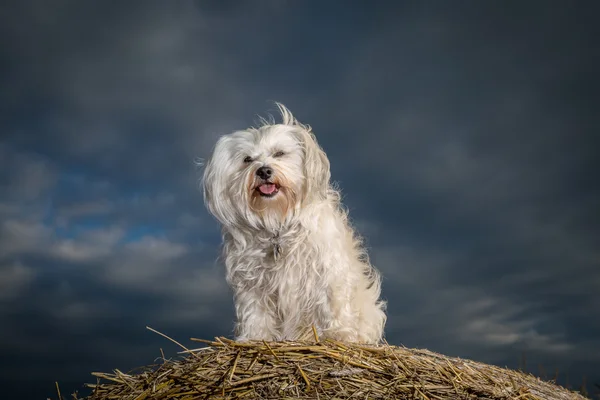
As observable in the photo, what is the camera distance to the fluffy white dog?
621 cm

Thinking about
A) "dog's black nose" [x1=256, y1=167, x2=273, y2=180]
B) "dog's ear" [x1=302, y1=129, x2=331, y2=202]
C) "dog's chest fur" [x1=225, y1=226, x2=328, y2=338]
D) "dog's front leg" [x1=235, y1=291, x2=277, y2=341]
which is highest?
"dog's ear" [x1=302, y1=129, x2=331, y2=202]

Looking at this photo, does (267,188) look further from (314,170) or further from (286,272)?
(286,272)

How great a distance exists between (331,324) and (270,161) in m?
1.70

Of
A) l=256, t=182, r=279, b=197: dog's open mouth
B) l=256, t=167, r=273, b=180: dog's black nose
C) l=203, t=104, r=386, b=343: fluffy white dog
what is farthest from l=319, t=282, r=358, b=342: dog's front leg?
l=256, t=167, r=273, b=180: dog's black nose

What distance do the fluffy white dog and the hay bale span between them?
1671 mm

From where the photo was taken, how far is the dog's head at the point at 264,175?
610 centimetres

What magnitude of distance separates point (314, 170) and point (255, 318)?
161 cm

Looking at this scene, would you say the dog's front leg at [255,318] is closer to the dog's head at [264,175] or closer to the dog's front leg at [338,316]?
the dog's front leg at [338,316]

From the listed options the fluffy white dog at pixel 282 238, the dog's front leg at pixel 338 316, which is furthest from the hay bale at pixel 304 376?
the fluffy white dog at pixel 282 238

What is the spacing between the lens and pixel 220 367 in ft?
13.8

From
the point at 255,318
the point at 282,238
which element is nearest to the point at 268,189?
the point at 282,238

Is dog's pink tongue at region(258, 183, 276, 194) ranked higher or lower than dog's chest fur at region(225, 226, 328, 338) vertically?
higher

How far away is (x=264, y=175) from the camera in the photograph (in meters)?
6.02

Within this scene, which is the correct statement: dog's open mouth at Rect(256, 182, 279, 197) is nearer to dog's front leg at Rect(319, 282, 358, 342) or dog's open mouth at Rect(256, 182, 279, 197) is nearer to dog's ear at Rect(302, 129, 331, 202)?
dog's ear at Rect(302, 129, 331, 202)
